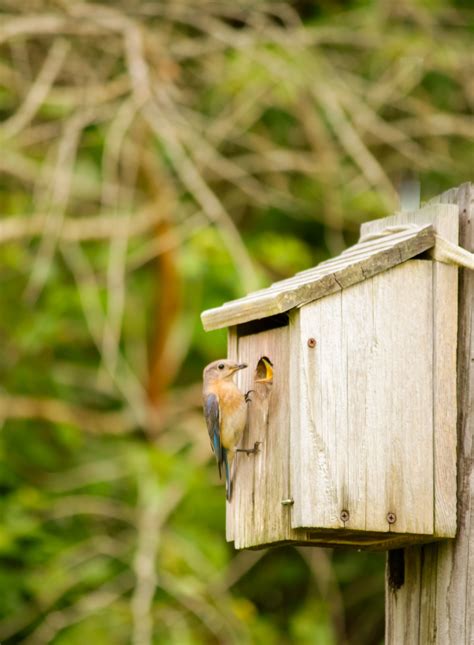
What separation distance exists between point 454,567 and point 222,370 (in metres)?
1.05

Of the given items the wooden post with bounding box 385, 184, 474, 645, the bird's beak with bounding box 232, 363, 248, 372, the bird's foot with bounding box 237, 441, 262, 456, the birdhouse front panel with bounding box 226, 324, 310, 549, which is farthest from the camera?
the bird's beak with bounding box 232, 363, 248, 372

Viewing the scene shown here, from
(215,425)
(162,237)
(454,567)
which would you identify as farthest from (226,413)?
(162,237)

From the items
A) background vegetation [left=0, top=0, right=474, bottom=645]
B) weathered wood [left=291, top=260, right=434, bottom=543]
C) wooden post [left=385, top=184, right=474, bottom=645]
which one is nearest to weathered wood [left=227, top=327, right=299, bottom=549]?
weathered wood [left=291, top=260, right=434, bottom=543]

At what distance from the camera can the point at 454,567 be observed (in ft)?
11.5

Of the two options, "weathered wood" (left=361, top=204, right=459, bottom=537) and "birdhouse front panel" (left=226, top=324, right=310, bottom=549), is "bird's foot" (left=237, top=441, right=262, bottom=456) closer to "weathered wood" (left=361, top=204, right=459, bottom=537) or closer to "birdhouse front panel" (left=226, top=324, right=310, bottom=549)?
"birdhouse front panel" (left=226, top=324, right=310, bottom=549)

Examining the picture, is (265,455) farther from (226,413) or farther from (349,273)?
(349,273)

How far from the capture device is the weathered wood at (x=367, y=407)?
11.7ft

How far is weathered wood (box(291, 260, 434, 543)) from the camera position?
357 centimetres

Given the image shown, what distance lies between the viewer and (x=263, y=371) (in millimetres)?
4113

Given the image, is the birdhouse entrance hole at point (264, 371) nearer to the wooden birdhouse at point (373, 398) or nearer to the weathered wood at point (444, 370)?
the wooden birdhouse at point (373, 398)

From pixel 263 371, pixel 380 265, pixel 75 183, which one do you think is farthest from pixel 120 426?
pixel 380 265

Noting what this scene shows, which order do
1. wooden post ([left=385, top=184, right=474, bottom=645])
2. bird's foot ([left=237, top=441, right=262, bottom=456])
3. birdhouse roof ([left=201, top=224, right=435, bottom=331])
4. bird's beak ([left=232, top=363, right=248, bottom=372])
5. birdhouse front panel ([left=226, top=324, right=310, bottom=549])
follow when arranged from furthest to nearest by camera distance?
bird's beak ([left=232, top=363, right=248, bottom=372]), bird's foot ([left=237, top=441, right=262, bottom=456]), birdhouse front panel ([left=226, top=324, right=310, bottom=549]), birdhouse roof ([left=201, top=224, right=435, bottom=331]), wooden post ([left=385, top=184, right=474, bottom=645])

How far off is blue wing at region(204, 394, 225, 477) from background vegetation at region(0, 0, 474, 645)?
181 cm

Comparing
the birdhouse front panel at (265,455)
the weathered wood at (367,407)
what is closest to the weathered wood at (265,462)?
the birdhouse front panel at (265,455)
